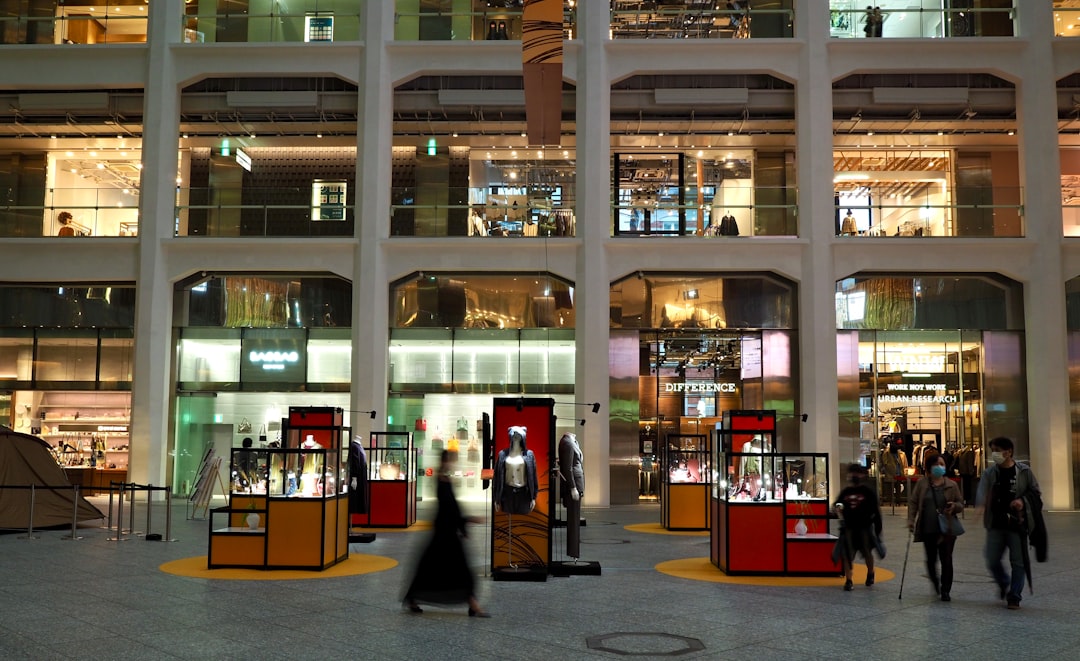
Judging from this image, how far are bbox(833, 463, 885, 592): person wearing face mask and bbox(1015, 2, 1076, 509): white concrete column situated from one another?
13.1 m

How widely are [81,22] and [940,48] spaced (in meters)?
20.5

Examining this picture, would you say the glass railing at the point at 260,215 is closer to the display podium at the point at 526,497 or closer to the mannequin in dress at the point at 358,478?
the mannequin in dress at the point at 358,478

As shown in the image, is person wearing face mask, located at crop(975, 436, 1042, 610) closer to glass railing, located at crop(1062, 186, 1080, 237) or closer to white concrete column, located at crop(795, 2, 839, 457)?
white concrete column, located at crop(795, 2, 839, 457)

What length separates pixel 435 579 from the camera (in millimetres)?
8680

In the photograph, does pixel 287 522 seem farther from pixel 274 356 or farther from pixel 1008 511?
pixel 274 356

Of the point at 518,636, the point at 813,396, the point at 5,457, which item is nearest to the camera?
the point at 518,636

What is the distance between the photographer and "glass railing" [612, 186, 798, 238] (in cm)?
2305

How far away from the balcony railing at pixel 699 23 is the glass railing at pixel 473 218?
459cm

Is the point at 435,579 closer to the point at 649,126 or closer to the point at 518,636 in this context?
the point at 518,636

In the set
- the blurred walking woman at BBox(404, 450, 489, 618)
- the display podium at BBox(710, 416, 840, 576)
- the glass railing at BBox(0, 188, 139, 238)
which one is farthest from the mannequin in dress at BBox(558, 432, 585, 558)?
the glass railing at BBox(0, 188, 139, 238)

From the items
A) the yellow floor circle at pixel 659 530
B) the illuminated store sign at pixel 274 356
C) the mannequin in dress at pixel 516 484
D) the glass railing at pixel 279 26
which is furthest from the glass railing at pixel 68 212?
the mannequin in dress at pixel 516 484

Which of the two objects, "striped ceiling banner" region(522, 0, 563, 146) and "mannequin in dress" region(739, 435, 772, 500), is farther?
"mannequin in dress" region(739, 435, 772, 500)

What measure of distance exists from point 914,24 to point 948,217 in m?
4.62

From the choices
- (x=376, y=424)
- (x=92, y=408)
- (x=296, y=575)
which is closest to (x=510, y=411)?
(x=296, y=575)
